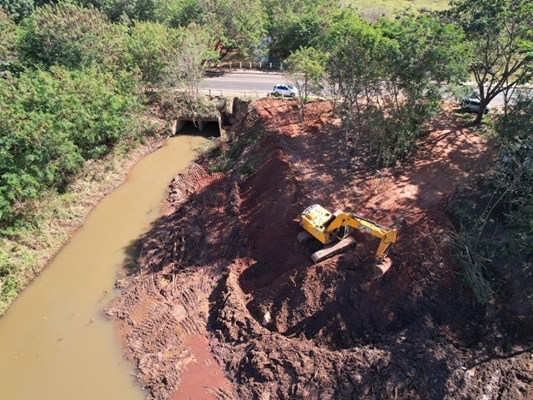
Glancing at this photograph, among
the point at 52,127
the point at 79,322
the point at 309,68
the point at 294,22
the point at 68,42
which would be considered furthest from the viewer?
the point at 294,22

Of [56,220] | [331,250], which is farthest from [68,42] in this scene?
[331,250]

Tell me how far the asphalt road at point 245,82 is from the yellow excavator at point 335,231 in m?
18.6

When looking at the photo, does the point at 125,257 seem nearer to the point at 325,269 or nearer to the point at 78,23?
the point at 325,269

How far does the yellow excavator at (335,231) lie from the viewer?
15430 mm

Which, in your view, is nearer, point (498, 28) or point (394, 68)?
point (394, 68)

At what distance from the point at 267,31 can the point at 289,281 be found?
3102 centimetres

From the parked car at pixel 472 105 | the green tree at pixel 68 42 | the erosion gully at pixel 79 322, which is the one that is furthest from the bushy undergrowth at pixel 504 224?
the green tree at pixel 68 42

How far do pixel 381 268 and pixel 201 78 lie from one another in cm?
2194

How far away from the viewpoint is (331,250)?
16.6 metres

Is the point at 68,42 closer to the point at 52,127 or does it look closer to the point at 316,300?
the point at 52,127

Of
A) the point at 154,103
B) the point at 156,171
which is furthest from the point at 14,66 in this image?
the point at 156,171

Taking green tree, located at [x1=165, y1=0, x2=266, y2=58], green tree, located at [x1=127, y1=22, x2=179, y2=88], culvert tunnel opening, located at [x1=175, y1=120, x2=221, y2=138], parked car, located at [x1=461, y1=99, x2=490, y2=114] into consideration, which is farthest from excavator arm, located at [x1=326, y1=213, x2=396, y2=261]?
green tree, located at [x1=165, y1=0, x2=266, y2=58]

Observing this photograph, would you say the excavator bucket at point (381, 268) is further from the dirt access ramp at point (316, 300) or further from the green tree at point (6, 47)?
the green tree at point (6, 47)

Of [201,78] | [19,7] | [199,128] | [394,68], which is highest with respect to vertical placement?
[19,7]
